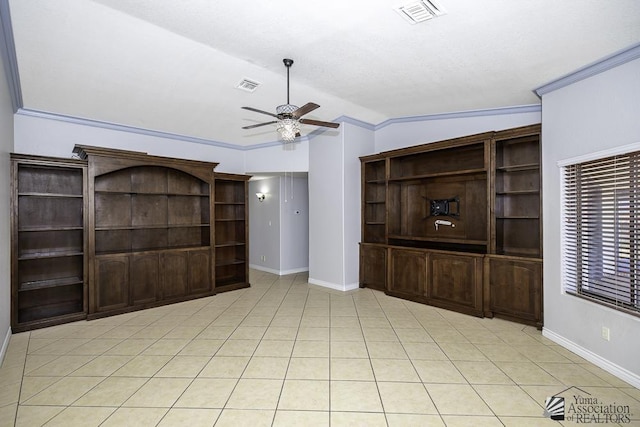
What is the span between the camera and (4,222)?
3.20 m

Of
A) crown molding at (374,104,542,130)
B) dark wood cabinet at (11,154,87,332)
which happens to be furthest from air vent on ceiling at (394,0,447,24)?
dark wood cabinet at (11,154,87,332)

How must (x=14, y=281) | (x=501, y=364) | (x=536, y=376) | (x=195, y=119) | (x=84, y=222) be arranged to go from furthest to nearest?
1. (x=195, y=119)
2. (x=84, y=222)
3. (x=14, y=281)
4. (x=501, y=364)
5. (x=536, y=376)

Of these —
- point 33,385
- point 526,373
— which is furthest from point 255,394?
point 526,373

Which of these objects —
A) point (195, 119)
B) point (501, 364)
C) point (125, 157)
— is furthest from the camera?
point (195, 119)

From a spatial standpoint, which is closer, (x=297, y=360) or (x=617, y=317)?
(x=617, y=317)

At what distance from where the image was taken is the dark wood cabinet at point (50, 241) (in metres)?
3.97

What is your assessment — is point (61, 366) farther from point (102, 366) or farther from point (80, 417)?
point (80, 417)

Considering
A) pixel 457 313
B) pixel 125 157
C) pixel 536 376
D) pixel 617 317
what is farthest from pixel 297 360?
pixel 125 157

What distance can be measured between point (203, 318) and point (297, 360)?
1.80 metres

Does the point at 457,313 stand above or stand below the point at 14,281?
below

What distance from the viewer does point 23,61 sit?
3100 millimetres

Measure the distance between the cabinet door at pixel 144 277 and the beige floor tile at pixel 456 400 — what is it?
3975 mm

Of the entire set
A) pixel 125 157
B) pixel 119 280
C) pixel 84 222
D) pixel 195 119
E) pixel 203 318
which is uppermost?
pixel 195 119

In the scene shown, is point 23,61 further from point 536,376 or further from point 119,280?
point 536,376
